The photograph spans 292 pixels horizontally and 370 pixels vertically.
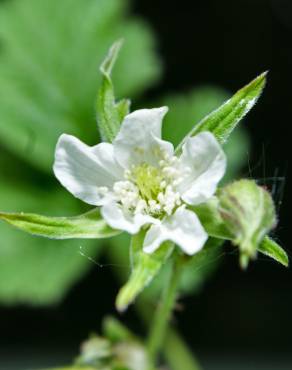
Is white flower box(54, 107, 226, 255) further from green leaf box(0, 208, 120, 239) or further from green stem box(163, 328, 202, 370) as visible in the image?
green stem box(163, 328, 202, 370)

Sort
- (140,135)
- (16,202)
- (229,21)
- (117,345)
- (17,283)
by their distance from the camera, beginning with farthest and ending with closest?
(229,21) → (16,202) → (17,283) → (117,345) → (140,135)

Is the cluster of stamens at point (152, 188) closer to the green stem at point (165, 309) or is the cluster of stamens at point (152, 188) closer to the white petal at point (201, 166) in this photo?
the white petal at point (201, 166)

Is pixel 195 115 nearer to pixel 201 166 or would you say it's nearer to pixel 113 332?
pixel 113 332

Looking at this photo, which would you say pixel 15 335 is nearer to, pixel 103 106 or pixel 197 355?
pixel 197 355

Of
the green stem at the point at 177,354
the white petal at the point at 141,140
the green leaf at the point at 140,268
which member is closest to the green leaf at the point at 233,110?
the white petal at the point at 141,140

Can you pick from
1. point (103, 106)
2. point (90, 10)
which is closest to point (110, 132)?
point (103, 106)

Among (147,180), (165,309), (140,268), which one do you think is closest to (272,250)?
(140,268)
